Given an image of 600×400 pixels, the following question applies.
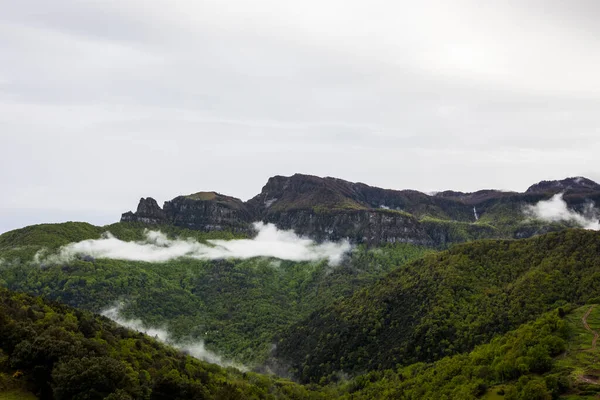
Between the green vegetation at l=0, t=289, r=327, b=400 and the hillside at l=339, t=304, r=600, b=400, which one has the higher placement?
the green vegetation at l=0, t=289, r=327, b=400

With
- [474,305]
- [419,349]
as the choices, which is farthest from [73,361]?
[474,305]

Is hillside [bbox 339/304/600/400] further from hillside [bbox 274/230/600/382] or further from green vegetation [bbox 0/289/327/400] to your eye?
green vegetation [bbox 0/289/327/400]

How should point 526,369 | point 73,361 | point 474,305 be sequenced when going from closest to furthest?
point 73,361
point 526,369
point 474,305

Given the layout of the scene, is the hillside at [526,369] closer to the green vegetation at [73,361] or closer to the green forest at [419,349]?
the green forest at [419,349]

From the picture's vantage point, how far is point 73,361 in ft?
225

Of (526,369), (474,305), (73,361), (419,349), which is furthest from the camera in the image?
(474,305)

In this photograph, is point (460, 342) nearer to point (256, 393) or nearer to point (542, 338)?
point (542, 338)

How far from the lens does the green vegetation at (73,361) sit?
67312 mm

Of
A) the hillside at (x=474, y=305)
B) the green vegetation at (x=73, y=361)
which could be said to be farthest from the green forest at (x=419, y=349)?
the hillside at (x=474, y=305)

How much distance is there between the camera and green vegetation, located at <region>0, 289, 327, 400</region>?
67312mm

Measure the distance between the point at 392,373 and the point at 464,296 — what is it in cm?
4704

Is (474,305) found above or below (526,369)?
above

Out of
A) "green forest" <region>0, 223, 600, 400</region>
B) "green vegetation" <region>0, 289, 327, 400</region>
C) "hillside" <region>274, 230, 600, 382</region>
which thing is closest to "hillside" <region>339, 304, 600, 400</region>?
"green forest" <region>0, 223, 600, 400</region>

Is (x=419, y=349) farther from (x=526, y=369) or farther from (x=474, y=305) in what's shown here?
(x=526, y=369)
